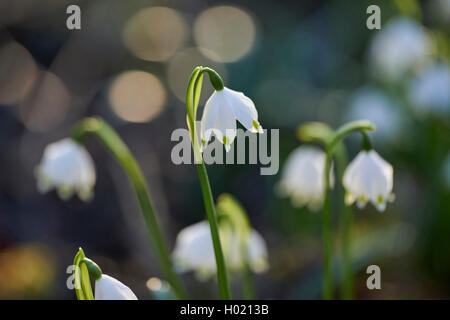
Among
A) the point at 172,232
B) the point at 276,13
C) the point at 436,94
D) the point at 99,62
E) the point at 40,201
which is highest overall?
the point at 276,13

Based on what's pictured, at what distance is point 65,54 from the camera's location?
4.03m

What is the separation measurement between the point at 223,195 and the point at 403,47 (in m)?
1.81

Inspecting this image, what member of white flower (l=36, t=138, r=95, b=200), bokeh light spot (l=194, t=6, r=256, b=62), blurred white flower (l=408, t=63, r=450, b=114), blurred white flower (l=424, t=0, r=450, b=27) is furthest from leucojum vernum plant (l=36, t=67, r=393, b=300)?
bokeh light spot (l=194, t=6, r=256, b=62)

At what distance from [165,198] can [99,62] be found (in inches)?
46.9

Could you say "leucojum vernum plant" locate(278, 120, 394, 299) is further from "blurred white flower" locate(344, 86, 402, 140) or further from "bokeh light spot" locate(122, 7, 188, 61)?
"bokeh light spot" locate(122, 7, 188, 61)

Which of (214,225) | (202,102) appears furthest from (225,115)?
(202,102)

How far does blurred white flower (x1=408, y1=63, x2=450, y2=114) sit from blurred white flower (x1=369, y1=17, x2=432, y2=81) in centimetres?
10

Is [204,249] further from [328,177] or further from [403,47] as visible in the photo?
[403,47]

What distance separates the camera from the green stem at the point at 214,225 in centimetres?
117

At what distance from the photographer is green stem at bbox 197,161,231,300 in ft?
3.85

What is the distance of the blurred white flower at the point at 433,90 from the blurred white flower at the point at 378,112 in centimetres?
30

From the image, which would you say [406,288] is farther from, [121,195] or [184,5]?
[184,5]
